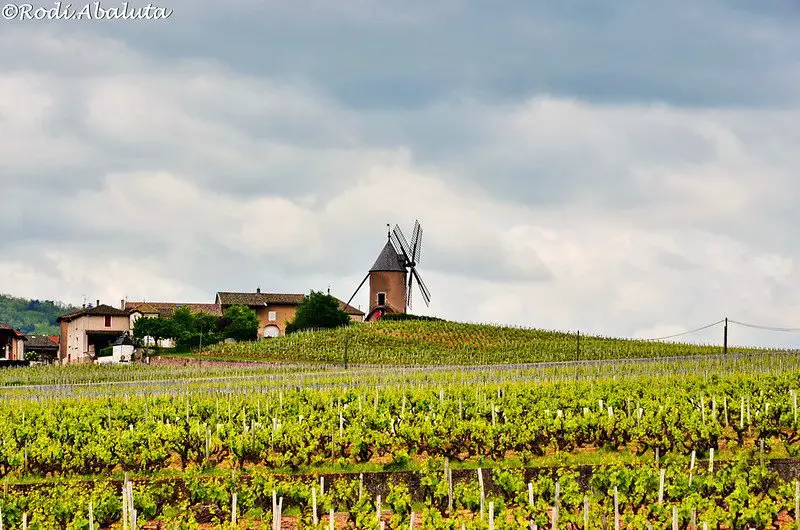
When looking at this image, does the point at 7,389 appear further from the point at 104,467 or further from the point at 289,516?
the point at 289,516

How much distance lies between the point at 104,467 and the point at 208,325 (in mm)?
70395

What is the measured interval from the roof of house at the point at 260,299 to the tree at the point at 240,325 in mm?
9010

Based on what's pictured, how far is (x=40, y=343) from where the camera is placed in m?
121

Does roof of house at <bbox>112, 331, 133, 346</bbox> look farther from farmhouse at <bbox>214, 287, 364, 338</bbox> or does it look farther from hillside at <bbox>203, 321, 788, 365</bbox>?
farmhouse at <bbox>214, 287, 364, 338</bbox>

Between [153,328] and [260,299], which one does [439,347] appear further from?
[260,299]

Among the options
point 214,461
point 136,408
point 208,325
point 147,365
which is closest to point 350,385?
point 136,408

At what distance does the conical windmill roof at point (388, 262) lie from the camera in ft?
320

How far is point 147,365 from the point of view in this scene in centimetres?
7256

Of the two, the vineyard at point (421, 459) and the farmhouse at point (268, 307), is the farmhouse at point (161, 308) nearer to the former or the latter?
the farmhouse at point (268, 307)

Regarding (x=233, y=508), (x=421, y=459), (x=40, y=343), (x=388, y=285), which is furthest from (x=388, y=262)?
(x=233, y=508)

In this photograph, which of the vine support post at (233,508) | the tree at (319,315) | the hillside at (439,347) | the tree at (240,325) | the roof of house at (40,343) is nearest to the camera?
the vine support post at (233,508)

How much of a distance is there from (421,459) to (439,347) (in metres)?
53.1

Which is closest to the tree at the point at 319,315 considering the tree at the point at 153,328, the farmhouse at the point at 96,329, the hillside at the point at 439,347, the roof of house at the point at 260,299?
the hillside at the point at 439,347

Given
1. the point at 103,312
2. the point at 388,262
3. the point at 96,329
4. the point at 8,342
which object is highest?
the point at 388,262
